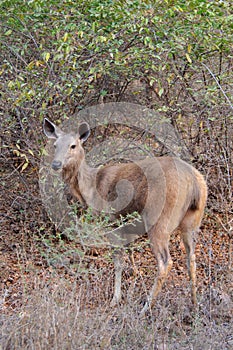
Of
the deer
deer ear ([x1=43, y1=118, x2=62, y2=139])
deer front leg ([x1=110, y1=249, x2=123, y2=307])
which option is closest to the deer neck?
the deer

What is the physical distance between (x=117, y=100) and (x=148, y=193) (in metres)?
2.30

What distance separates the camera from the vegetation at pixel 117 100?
6.35 metres

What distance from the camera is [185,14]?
7.57 m

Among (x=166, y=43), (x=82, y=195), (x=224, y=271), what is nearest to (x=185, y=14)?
(x=166, y=43)

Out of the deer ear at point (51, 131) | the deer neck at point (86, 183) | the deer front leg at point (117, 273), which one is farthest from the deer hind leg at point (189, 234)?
the deer ear at point (51, 131)

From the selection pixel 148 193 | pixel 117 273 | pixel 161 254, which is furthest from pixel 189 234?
pixel 117 273

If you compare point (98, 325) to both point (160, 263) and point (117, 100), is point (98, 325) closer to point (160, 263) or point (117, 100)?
point (160, 263)

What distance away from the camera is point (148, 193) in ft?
22.4

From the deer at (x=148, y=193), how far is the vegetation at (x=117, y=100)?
0.25 metres

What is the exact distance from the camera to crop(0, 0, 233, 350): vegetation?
635cm

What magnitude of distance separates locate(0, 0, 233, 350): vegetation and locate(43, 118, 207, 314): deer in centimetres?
25

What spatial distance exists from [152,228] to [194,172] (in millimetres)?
859

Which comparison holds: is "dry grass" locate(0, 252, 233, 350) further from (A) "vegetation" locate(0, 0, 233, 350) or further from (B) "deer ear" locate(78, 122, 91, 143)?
(B) "deer ear" locate(78, 122, 91, 143)

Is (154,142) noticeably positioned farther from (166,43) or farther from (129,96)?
(166,43)
